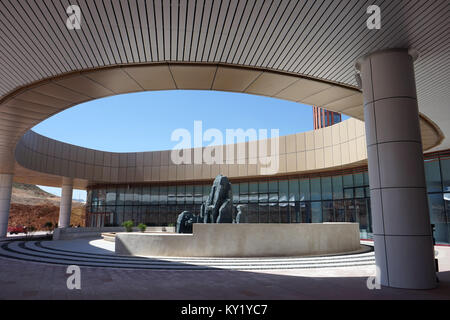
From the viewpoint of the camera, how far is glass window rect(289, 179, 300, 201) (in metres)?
28.4

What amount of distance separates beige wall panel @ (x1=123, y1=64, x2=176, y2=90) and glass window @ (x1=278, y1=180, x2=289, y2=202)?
20.0m

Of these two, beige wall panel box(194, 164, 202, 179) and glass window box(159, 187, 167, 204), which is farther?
glass window box(159, 187, 167, 204)

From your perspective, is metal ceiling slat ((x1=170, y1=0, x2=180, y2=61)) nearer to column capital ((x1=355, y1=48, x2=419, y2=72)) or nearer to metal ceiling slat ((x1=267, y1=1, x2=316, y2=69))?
metal ceiling slat ((x1=267, y1=1, x2=316, y2=69))

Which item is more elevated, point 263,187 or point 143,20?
point 143,20

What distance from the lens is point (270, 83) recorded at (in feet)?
33.6

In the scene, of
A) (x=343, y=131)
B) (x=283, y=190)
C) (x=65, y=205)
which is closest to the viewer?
(x=343, y=131)

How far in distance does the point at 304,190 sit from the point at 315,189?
0.98 meters

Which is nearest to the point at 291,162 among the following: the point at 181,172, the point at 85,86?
the point at 181,172

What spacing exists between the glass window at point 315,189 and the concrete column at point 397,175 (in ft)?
64.5

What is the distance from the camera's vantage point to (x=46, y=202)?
72.2m

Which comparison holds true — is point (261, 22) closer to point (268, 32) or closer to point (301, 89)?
point (268, 32)

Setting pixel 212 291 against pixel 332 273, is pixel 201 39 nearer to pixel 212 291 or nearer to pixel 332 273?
pixel 212 291

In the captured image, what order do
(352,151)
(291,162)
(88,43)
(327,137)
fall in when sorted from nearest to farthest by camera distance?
(88,43)
(352,151)
(327,137)
(291,162)

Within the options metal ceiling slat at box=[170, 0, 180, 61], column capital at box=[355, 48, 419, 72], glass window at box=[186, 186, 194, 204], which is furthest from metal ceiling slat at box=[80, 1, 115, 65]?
glass window at box=[186, 186, 194, 204]
